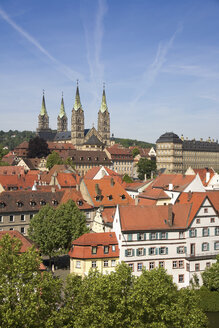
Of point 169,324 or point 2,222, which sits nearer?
point 169,324

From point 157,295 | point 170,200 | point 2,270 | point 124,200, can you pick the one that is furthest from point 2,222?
point 157,295

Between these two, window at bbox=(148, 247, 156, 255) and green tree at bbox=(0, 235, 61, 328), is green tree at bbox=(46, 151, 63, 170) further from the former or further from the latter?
green tree at bbox=(0, 235, 61, 328)

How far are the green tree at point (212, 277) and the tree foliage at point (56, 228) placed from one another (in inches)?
650

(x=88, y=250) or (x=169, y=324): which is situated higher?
(x=88, y=250)

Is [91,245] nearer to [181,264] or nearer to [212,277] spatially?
[181,264]

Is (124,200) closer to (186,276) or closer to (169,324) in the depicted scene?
(186,276)

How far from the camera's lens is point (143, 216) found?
49844mm

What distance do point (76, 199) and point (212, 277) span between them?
27.2 m

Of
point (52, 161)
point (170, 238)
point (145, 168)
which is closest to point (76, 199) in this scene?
point (170, 238)

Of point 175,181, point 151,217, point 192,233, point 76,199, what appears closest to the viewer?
point 192,233

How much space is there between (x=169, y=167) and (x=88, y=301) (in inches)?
6617

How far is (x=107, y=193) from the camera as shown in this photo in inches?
2726

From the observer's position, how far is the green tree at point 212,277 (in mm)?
46219

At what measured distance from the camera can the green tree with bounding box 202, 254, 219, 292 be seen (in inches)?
1820
